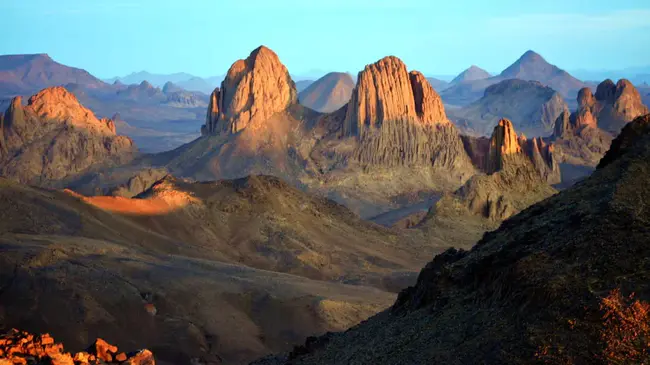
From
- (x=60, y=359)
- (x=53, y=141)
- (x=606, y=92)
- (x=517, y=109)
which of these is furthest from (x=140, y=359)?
(x=517, y=109)

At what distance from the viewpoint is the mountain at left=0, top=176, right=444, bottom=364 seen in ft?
106

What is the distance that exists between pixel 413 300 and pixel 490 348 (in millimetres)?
6396

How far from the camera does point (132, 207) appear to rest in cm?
5025

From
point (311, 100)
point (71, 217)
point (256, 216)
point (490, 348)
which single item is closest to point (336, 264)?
point (256, 216)

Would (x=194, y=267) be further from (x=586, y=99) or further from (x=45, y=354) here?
(x=586, y=99)

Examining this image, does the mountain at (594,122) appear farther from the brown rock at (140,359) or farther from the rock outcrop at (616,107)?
the brown rock at (140,359)

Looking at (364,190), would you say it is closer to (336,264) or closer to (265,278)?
(336,264)

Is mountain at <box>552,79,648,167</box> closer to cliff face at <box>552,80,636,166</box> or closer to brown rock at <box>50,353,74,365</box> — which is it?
cliff face at <box>552,80,636,166</box>

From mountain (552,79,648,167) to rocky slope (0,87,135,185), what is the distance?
56.1 metres

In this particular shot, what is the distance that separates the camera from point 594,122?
121 m

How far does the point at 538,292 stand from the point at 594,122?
109 m

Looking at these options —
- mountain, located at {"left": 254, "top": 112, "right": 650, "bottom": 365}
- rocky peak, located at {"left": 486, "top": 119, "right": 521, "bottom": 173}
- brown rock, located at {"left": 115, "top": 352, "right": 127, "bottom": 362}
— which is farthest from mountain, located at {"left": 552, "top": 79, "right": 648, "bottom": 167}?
brown rock, located at {"left": 115, "top": 352, "right": 127, "bottom": 362}

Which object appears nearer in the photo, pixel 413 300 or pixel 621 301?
pixel 621 301

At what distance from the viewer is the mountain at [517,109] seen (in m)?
163
